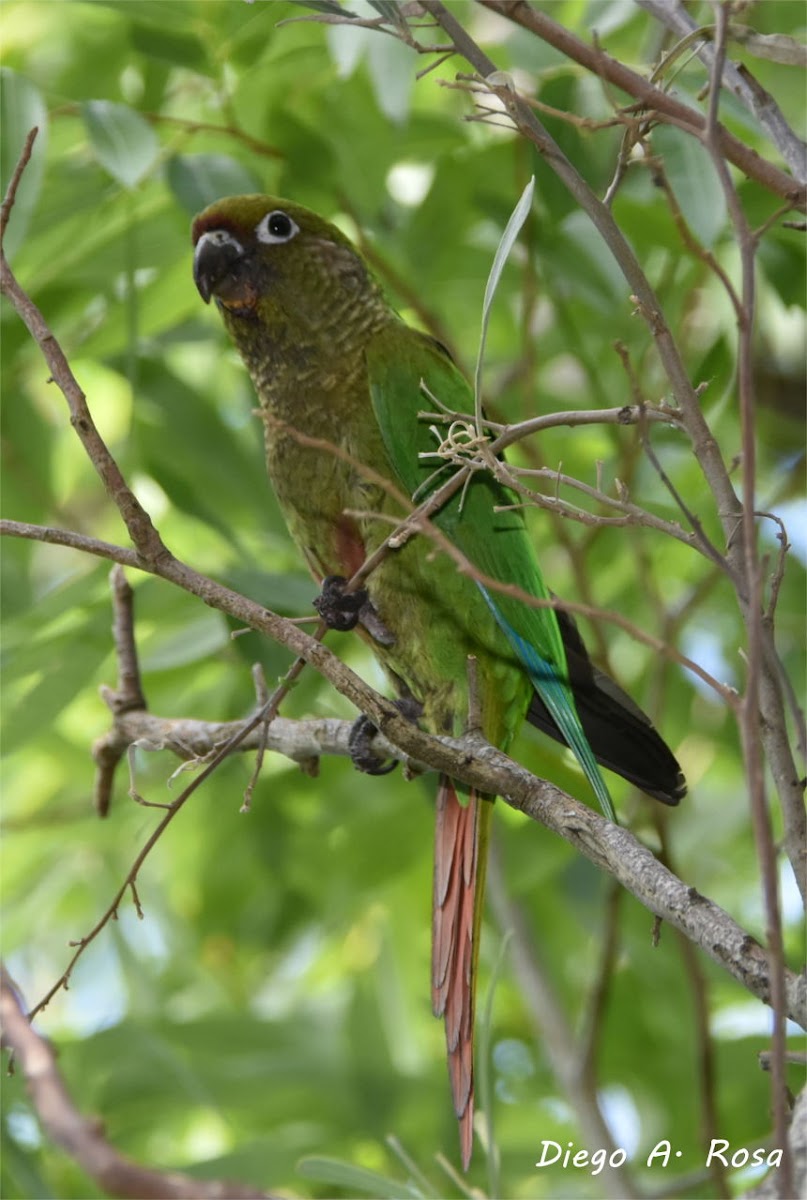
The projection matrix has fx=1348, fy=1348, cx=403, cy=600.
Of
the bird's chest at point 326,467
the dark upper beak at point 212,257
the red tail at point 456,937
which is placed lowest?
the red tail at point 456,937

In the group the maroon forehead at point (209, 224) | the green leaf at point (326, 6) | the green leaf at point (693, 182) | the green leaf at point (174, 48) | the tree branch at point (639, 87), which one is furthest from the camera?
the maroon forehead at point (209, 224)

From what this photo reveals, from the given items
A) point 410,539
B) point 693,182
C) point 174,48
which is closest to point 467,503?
point 410,539

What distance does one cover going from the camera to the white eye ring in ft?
8.30

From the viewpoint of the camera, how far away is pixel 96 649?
2307mm

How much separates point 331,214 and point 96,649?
111 cm

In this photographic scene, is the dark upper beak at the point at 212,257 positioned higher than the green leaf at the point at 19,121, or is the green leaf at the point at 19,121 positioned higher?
the dark upper beak at the point at 212,257

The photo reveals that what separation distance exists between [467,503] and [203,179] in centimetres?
73

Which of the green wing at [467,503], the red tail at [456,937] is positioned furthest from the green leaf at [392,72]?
the red tail at [456,937]

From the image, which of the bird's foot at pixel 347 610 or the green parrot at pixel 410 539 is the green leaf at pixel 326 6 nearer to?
the green parrot at pixel 410 539

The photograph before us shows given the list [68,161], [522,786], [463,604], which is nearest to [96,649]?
[463,604]

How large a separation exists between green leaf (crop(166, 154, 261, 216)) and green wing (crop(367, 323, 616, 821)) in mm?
368

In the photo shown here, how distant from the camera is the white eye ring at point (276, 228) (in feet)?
8.30

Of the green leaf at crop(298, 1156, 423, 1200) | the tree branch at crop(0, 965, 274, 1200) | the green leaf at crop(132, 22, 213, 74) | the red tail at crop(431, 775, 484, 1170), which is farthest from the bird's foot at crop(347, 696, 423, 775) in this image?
the tree branch at crop(0, 965, 274, 1200)

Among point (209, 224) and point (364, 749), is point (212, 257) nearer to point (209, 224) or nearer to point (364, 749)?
point (209, 224)
